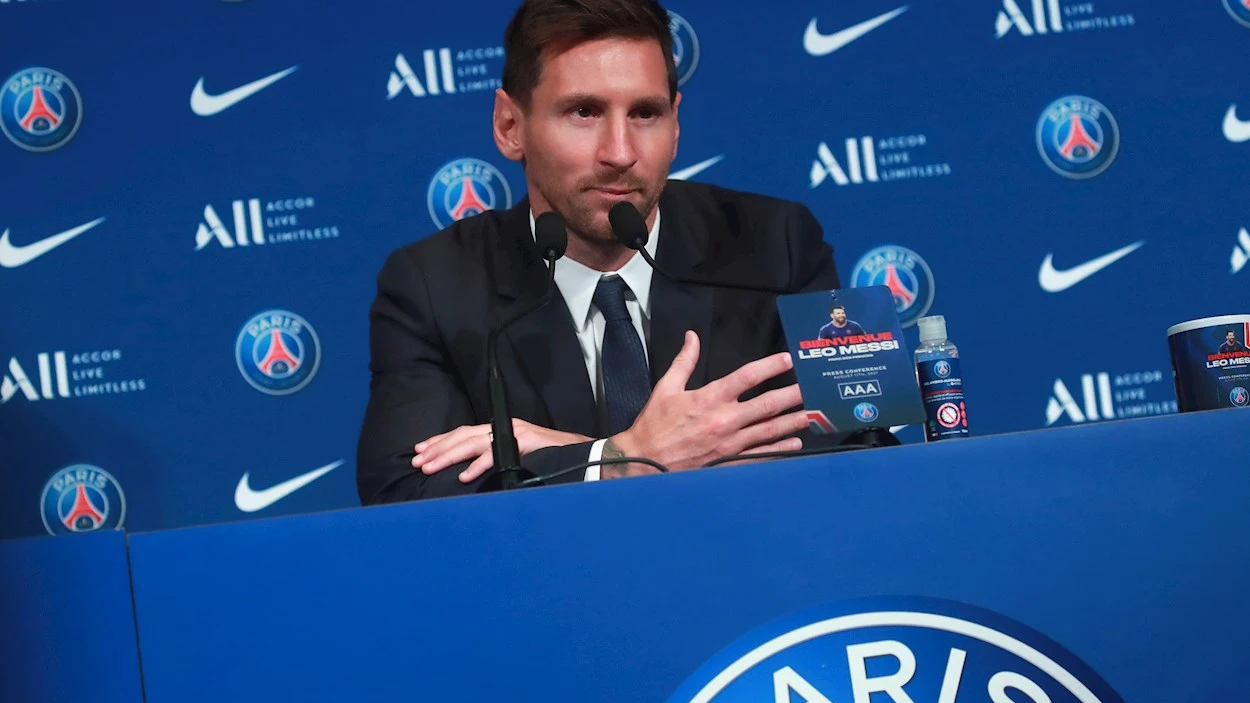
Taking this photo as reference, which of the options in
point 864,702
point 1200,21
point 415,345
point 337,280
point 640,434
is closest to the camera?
point 864,702

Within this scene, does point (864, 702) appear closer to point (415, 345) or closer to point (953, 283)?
point (415, 345)

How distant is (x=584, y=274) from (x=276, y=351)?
86 cm

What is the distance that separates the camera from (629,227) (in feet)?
5.32

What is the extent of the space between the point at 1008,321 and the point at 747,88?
775mm

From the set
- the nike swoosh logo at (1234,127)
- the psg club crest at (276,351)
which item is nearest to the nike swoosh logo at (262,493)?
the psg club crest at (276,351)

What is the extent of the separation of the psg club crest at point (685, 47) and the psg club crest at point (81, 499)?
1506mm

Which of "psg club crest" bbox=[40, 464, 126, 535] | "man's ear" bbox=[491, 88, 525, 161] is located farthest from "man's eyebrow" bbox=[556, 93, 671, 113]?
"psg club crest" bbox=[40, 464, 126, 535]

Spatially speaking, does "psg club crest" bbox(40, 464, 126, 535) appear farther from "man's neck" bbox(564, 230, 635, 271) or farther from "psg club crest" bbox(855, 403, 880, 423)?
"psg club crest" bbox(855, 403, 880, 423)

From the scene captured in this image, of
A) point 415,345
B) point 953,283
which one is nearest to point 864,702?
point 415,345

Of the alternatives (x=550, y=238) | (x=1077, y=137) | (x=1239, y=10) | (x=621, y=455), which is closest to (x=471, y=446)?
(x=621, y=455)

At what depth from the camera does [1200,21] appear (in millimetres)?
2920

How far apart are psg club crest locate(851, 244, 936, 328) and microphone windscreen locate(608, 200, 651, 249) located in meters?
1.27

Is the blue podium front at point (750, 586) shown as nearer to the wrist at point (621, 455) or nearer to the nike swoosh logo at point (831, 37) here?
the wrist at point (621, 455)

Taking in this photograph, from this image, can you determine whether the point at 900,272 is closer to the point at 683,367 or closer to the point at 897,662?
the point at 683,367
